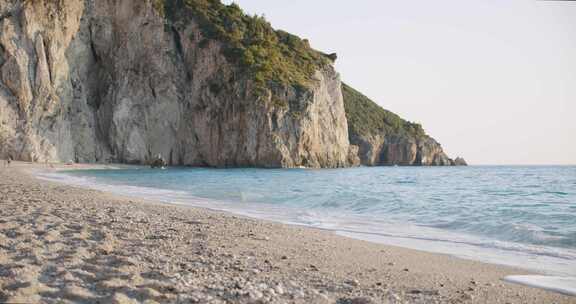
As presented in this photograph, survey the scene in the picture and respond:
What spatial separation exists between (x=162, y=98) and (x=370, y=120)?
52587 millimetres

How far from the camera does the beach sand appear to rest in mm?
3598

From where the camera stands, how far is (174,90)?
49.3 m

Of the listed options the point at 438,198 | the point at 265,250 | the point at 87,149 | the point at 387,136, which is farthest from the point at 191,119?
the point at 387,136

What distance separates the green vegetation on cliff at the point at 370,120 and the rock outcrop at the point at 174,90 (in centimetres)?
3202

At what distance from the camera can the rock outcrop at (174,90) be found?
4322cm

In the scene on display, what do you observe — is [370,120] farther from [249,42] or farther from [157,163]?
[157,163]

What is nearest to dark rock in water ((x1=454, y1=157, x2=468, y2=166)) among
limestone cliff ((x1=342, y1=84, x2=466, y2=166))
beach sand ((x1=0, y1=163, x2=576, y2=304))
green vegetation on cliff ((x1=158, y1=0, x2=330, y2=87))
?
limestone cliff ((x1=342, y1=84, x2=466, y2=166))

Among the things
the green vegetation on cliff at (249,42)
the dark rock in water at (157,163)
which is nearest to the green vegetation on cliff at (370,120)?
the green vegetation on cliff at (249,42)

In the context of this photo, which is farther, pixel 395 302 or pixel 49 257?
pixel 49 257

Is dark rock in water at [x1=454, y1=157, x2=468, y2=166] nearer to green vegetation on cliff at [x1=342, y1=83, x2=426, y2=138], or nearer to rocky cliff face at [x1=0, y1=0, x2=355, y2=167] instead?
green vegetation on cliff at [x1=342, y1=83, x2=426, y2=138]

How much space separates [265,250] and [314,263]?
0.86 m

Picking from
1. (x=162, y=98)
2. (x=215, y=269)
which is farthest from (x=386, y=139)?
(x=215, y=269)

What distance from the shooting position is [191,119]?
49656mm

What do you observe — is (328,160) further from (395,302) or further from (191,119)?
(395,302)
